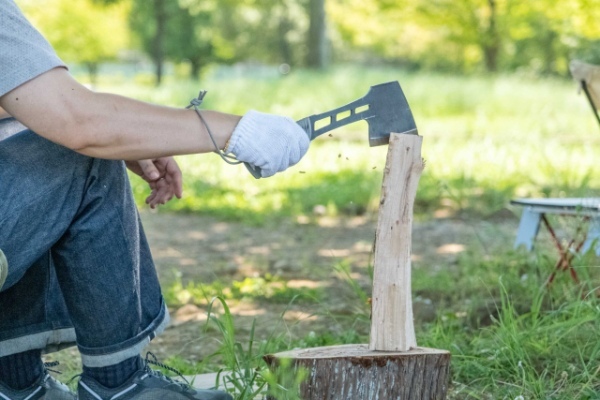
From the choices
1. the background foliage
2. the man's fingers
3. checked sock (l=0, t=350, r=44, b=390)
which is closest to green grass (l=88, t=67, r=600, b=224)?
the man's fingers

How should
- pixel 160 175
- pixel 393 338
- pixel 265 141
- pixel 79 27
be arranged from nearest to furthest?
pixel 265 141 < pixel 393 338 < pixel 160 175 < pixel 79 27

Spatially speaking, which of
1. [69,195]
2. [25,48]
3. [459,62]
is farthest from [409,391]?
[459,62]

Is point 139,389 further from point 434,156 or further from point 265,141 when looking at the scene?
point 434,156

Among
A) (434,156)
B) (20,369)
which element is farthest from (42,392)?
(434,156)

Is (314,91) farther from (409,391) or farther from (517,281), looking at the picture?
(409,391)

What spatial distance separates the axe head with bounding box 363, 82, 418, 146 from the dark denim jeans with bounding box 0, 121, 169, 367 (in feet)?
2.12

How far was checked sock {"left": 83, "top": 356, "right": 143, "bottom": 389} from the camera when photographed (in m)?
2.12

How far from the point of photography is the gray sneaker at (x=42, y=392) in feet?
7.50

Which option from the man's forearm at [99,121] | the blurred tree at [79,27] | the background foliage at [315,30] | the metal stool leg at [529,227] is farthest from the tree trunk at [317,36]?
the man's forearm at [99,121]

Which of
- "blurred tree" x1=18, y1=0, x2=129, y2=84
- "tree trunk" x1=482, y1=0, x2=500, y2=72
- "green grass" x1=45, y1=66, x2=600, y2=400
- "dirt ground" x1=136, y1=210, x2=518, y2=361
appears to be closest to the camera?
"green grass" x1=45, y1=66, x2=600, y2=400

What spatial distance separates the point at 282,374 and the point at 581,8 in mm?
9786

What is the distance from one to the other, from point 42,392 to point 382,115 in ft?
3.92

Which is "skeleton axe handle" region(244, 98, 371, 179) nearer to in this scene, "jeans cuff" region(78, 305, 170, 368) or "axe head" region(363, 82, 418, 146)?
"axe head" region(363, 82, 418, 146)

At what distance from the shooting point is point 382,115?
7.19ft
